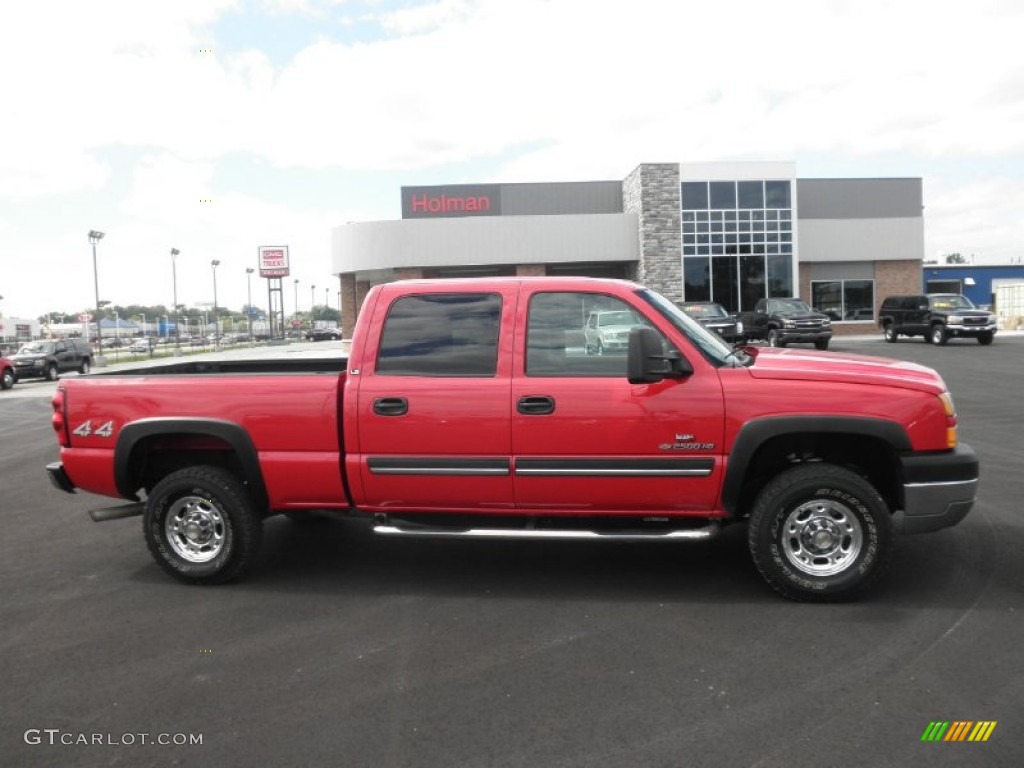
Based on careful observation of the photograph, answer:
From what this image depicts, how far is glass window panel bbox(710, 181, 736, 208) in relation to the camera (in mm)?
38062

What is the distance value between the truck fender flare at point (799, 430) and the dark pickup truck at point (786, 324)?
24699 millimetres

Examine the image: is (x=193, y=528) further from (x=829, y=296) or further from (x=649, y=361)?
(x=829, y=296)

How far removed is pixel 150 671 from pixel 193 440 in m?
1.81

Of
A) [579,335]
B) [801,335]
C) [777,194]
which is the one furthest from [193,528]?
[777,194]

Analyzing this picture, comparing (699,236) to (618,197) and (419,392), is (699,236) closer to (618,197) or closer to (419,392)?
(618,197)

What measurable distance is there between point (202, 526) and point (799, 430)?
3.79 metres

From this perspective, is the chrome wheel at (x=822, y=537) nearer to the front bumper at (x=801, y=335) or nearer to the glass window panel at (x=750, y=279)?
the front bumper at (x=801, y=335)

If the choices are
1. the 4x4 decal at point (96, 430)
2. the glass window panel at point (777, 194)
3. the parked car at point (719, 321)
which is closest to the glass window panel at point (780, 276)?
the glass window panel at point (777, 194)

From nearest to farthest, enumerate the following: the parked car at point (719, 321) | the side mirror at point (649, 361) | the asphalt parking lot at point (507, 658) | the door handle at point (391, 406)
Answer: the asphalt parking lot at point (507, 658) → the side mirror at point (649, 361) → the door handle at point (391, 406) → the parked car at point (719, 321)

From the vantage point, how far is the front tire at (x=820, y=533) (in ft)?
15.6

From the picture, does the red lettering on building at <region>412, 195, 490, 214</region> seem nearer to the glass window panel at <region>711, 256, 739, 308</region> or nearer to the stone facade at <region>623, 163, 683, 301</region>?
the stone facade at <region>623, 163, 683, 301</region>

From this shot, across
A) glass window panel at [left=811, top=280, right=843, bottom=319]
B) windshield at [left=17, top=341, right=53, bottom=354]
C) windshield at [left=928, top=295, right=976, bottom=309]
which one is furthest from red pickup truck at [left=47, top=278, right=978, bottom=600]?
glass window panel at [left=811, top=280, right=843, bottom=319]

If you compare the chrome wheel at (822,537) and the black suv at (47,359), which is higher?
the black suv at (47,359)

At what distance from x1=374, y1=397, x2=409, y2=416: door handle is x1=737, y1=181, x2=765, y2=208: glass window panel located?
35837 mm
